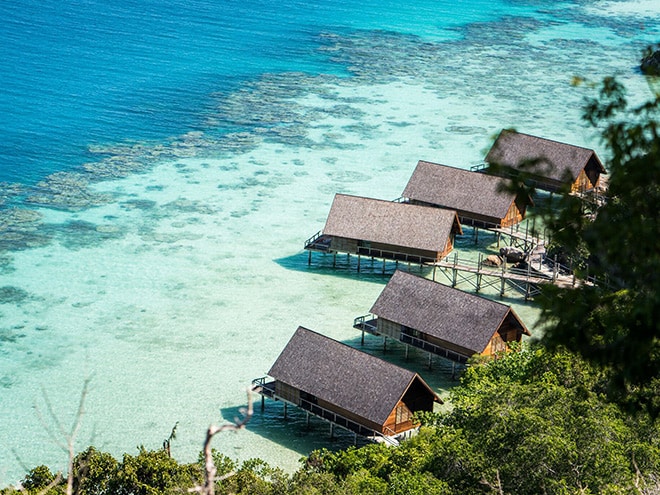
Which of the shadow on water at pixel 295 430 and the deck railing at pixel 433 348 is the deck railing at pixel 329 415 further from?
the deck railing at pixel 433 348

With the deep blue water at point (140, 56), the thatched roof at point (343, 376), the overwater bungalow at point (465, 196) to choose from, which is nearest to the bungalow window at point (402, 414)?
the thatched roof at point (343, 376)

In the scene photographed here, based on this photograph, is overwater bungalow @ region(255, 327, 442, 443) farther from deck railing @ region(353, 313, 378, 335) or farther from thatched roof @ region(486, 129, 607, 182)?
thatched roof @ region(486, 129, 607, 182)

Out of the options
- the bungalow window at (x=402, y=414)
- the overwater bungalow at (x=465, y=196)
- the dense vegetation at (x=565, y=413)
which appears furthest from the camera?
the overwater bungalow at (x=465, y=196)

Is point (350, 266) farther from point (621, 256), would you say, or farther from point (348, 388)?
point (621, 256)

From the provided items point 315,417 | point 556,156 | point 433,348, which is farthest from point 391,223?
point 315,417

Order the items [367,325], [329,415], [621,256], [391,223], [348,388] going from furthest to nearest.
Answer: [391,223] < [367,325] < [329,415] < [348,388] < [621,256]

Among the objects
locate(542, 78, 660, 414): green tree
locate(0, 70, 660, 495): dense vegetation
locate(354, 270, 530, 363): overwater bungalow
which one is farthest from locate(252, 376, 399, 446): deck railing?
locate(542, 78, 660, 414): green tree
